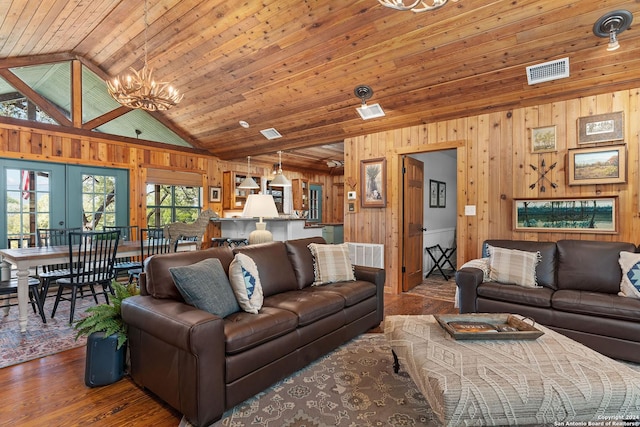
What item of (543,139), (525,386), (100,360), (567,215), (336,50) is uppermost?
(336,50)

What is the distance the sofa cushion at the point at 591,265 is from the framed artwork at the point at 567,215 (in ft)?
1.18

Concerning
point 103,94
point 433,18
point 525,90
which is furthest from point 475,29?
point 103,94

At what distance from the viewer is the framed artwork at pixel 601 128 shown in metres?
3.36

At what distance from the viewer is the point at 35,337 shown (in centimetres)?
303

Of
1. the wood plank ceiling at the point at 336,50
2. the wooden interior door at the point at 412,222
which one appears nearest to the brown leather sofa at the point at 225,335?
the wooden interior door at the point at 412,222

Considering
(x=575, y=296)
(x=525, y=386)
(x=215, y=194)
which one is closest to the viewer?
(x=525, y=386)

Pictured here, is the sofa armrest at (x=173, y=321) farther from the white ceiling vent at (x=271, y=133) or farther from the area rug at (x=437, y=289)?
the white ceiling vent at (x=271, y=133)

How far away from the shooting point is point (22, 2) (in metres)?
3.34

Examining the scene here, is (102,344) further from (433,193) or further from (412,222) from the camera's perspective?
(433,193)

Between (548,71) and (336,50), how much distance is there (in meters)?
2.18

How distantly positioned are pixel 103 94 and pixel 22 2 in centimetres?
246

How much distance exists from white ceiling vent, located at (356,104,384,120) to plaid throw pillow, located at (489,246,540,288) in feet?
7.71

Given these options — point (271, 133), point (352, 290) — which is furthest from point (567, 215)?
point (271, 133)

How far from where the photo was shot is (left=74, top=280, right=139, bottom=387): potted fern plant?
2227 millimetres
